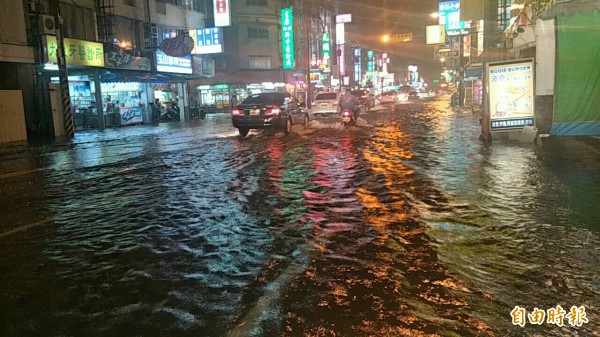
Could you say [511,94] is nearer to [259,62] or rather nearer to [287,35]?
[287,35]

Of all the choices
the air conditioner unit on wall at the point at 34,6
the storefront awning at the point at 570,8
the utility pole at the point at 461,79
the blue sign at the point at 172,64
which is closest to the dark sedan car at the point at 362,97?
the utility pole at the point at 461,79

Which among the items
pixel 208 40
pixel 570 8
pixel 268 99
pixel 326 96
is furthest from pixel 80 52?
pixel 570 8

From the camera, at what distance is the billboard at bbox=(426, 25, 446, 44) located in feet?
171

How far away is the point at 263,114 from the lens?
18922 mm

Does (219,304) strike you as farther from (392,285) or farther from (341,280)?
(392,285)

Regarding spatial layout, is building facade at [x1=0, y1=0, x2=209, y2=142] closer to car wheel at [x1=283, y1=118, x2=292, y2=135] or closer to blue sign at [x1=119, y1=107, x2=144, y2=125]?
blue sign at [x1=119, y1=107, x2=144, y2=125]

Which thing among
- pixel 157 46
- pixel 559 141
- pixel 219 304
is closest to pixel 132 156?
pixel 219 304

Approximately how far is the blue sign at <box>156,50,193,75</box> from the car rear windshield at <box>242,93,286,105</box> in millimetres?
14338

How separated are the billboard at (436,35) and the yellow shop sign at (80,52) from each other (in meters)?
36.8

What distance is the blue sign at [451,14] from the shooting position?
125 ft

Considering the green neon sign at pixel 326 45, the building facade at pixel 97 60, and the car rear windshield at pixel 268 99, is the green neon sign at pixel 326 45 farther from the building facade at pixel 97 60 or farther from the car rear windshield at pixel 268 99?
the car rear windshield at pixel 268 99

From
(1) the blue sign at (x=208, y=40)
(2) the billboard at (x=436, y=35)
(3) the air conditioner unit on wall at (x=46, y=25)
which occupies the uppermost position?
(2) the billboard at (x=436, y=35)

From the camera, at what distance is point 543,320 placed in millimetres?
3686

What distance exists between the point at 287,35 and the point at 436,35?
16656 mm
